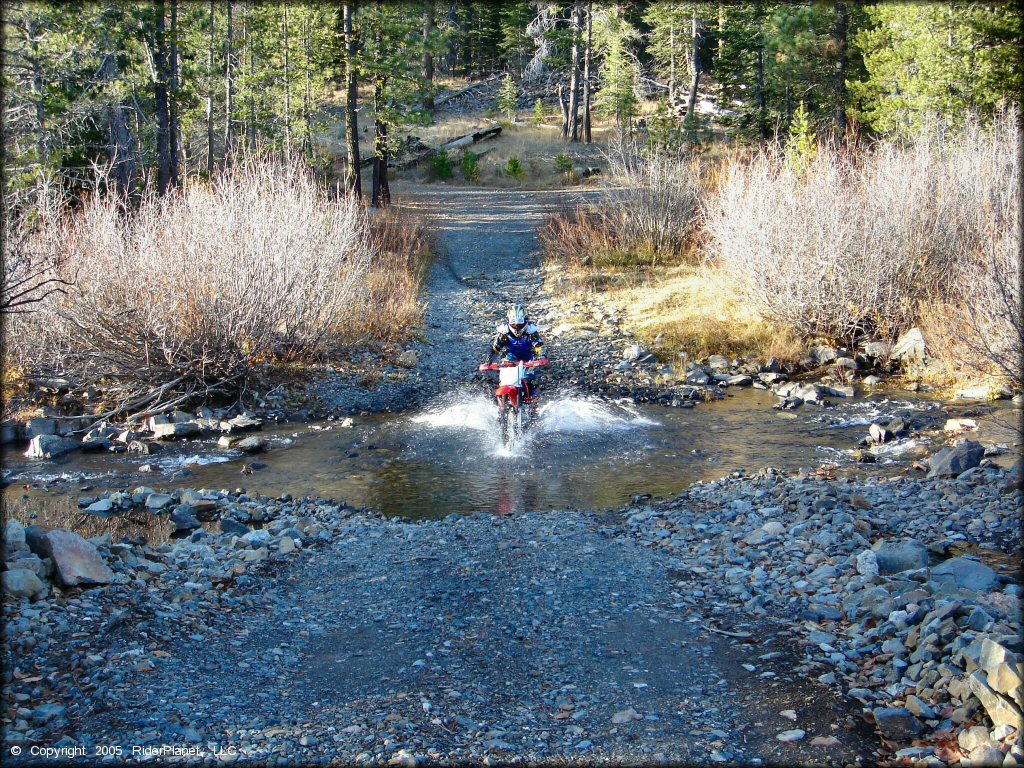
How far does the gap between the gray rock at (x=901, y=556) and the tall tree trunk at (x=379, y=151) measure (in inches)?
1031

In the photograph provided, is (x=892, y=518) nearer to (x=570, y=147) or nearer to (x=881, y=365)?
(x=881, y=365)

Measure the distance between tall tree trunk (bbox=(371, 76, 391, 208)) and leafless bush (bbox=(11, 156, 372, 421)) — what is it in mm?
15645

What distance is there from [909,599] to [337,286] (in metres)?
13.0

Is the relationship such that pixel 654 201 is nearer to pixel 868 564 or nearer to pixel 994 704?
pixel 868 564

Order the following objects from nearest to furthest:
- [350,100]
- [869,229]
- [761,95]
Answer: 1. [869,229]
2. [350,100]
3. [761,95]

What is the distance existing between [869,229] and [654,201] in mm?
8269

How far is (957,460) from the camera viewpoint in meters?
10.2

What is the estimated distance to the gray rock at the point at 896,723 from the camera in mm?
4609

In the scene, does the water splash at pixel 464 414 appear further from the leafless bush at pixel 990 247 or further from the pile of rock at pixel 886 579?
the leafless bush at pixel 990 247

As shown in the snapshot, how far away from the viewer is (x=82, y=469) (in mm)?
11945

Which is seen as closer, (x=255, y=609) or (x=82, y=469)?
(x=255, y=609)

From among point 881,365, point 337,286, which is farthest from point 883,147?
point 337,286

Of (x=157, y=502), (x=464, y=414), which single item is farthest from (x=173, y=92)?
(x=157, y=502)

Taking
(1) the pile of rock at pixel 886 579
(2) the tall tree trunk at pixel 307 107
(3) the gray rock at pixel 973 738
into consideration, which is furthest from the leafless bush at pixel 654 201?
(3) the gray rock at pixel 973 738
